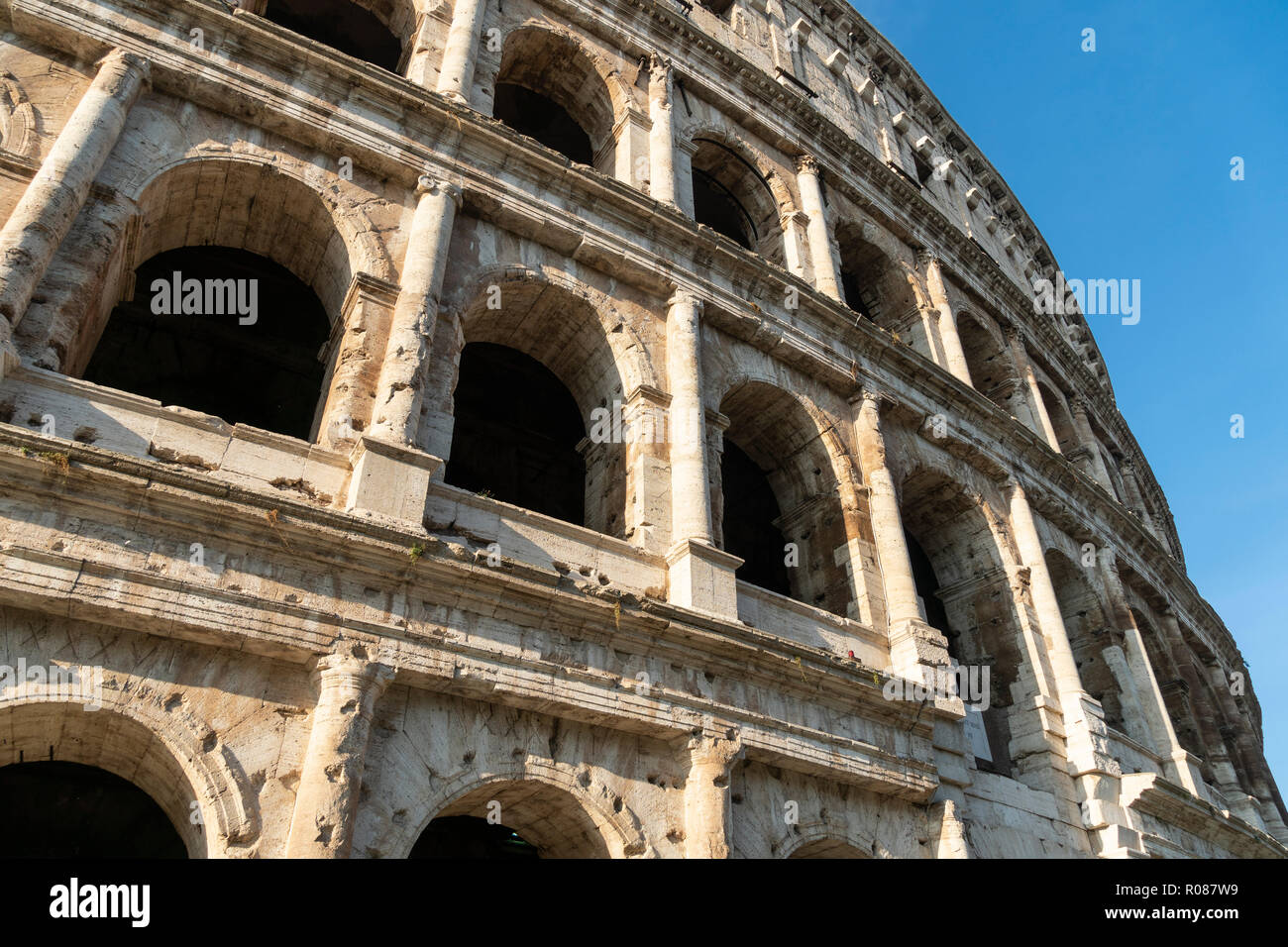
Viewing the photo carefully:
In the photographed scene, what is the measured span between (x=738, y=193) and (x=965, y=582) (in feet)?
23.5

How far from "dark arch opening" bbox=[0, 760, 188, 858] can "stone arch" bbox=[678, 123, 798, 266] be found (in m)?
10.9

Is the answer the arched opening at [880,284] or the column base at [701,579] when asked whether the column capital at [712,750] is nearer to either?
the column base at [701,579]

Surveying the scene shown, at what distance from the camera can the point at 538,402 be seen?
42.8ft

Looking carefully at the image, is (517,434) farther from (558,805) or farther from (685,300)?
(558,805)

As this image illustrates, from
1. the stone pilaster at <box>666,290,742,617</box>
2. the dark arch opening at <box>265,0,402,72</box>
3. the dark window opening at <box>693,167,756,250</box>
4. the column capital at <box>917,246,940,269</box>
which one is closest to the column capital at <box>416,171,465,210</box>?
the stone pilaster at <box>666,290,742,617</box>

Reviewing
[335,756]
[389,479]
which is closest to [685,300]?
[389,479]

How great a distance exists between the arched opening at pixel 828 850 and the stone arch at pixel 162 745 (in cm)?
493

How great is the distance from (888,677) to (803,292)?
526 centimetres

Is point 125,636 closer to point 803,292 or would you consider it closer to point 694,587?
point 694,587

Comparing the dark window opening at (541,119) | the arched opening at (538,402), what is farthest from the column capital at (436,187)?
the dark window opening at (541,119)

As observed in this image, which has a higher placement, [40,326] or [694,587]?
[40,326]

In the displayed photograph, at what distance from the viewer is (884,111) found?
19.6 m

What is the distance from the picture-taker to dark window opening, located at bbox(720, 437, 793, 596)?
13219 mm
